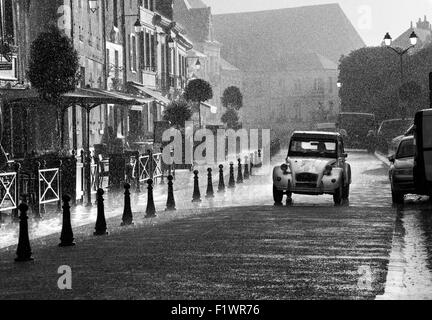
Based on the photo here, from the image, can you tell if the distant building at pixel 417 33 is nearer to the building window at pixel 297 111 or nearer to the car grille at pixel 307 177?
the building window at pixel 297 111

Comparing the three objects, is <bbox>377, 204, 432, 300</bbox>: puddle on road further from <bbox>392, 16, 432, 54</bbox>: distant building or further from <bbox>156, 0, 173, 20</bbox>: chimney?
<bbox>392, 16, 432, 54</bbox>: distant building

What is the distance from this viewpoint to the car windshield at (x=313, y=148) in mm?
22750

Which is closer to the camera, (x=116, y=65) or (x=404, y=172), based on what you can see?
(x=404, y=172)

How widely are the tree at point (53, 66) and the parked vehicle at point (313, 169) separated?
5.95 metres

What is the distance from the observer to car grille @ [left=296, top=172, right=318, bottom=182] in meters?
21.8

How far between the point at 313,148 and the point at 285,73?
389 ft

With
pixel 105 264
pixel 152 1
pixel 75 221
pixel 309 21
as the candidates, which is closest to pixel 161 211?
pixel 75 221

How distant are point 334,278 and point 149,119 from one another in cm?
4548

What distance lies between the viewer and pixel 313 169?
21922mm

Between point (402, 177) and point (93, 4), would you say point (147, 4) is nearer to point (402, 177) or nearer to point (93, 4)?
point (93, 4)

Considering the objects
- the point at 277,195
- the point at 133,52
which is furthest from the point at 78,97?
the point at 133,52

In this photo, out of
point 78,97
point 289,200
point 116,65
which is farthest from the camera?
point 116,65

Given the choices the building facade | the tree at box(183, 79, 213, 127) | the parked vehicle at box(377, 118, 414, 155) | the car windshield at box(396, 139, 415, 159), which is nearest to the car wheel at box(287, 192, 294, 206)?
the car windshield at box(396, 139, 415, 159)

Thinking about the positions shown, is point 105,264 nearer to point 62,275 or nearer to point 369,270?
point 62,275
